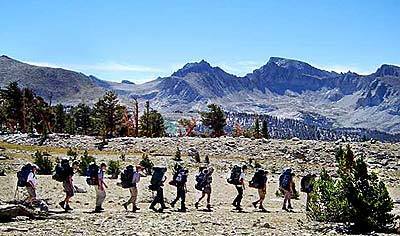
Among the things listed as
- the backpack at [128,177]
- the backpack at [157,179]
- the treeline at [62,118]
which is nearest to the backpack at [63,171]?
the backpack at [128,177]

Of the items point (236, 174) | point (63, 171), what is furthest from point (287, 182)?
point (63, 171)

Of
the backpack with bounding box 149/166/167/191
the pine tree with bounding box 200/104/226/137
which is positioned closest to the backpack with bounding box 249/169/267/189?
the backpack with bounding box 149/166/167/191

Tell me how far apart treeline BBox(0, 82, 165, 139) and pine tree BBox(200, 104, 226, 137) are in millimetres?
11109

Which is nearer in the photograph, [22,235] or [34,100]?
[22,235]

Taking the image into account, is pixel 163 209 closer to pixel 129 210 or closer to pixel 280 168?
pixel 129 210

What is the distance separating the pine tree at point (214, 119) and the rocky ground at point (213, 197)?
31220 mm

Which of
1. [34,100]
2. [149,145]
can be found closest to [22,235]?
[149,145]

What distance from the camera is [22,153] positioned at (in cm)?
6009

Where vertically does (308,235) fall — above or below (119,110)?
below

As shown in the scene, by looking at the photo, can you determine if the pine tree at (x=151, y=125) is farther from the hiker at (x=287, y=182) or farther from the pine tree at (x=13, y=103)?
the hiker at (x=287, y=182)

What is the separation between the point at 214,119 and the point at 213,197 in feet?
242

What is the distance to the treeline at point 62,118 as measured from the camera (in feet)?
309

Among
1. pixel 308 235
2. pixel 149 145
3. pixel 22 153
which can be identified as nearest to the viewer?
pixel 308 235

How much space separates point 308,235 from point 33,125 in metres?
101
